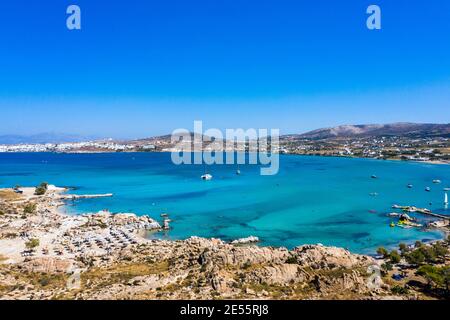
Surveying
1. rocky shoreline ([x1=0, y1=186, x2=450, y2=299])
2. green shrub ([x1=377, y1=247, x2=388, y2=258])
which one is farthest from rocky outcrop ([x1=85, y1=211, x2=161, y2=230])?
green shrub ([x1=377, y1=247, x2=388, y2=258])

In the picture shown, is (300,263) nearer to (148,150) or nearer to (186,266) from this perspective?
(186,266)

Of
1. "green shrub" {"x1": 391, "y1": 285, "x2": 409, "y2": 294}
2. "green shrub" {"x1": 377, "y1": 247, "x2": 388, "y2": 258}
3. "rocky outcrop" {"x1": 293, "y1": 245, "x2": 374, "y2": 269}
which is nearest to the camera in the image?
"green shrub" {"x1": 391, "y1": 285, "x2": 409, "y2": 294}

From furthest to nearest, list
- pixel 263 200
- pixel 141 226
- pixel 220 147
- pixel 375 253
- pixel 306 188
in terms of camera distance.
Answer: pixel 220 147 < pixel 306 188 < pixel 263 200 < pixel 141 226 < pixel 375 253

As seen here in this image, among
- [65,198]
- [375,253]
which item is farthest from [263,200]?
[65,198]

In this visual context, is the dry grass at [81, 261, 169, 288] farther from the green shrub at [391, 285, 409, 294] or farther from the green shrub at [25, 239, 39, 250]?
the green shrub at [391, 285, 409, 294]

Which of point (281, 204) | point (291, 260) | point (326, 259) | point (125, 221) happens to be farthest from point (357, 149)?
point (291, 260)

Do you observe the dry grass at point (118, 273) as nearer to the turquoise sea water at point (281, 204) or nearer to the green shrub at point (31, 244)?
the green shrub at point (31, 244)

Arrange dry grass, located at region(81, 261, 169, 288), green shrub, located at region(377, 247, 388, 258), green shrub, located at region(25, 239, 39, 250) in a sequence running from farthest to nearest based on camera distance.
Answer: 1. green shrub, located at region(25, 239, 39, 250)
2. green shrub, located at region(377, 247, 388, 258)
3. dry grass, located at region(81, 261, 169, 288)

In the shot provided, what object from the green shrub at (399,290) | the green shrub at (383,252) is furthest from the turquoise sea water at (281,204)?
the green shrub at (399,290)
